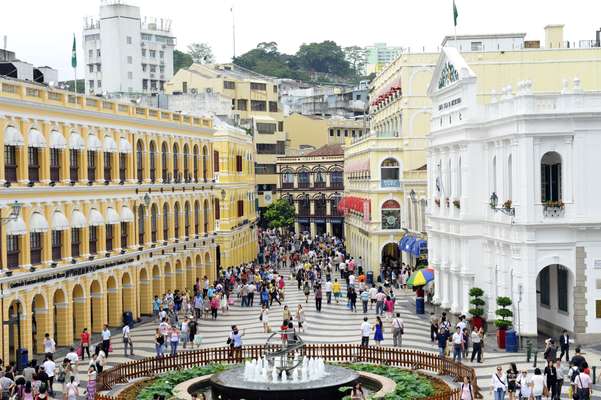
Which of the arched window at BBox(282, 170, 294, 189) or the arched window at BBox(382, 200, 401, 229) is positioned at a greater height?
the arched window at BBox(282, 170, 294, 189)

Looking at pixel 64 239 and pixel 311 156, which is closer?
pixel 64 239

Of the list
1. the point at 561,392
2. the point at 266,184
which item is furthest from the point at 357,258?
the point at 561,392

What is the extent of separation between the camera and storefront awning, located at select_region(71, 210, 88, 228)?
1784 inches

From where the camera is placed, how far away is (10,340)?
39.9 metres

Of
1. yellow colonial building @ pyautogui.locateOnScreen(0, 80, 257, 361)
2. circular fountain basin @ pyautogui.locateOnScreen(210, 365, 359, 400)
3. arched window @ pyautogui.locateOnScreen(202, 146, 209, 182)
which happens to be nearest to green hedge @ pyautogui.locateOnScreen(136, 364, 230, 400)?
circular fountain basin @ pyautogui.locateOnScreen(210, 365, 359, 400)

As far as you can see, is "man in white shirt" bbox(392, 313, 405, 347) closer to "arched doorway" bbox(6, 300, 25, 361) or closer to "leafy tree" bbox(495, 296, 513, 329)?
"leafy tree" bbox(495, 296, 513, 329)

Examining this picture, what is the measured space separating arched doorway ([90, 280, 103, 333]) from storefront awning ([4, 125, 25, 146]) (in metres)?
10.3

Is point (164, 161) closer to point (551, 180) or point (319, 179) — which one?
point (551, 180)

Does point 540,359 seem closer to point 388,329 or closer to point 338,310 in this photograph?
point 388,329

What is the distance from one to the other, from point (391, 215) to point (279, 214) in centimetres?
3442

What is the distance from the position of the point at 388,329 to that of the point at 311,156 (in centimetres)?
7203

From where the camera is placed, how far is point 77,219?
45594 mm

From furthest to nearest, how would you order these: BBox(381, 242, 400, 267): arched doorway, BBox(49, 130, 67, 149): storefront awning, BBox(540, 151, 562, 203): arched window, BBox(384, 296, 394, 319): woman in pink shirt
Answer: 1. BBox(381, 242, 400, 267): arched doorway
2. BBox(384, 296, 394, 319): woman in pink shirt
3. BBox(49, 130, 67, 149): storefront awning
4. BBox(540, 151, 562, 203): arched window

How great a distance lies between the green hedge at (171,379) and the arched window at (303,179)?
3293 inches
